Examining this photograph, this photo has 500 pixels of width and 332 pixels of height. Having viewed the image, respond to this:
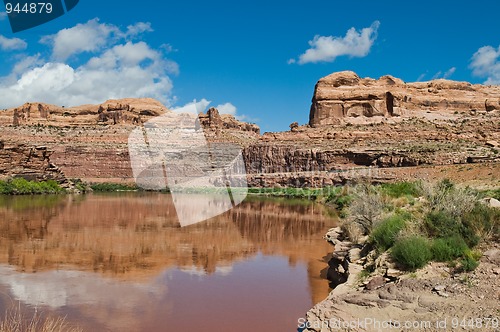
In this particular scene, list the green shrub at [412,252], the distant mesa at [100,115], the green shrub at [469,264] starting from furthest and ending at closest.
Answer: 1. the distant mesa at [100,115]
2. the green shrub at [412,252]
3. the green shrub at [469,264]

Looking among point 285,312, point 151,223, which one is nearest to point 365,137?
point 151,223

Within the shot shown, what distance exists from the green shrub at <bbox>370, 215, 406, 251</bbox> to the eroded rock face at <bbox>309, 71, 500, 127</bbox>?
58.5m

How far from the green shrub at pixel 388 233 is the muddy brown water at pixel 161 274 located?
5.31 ft

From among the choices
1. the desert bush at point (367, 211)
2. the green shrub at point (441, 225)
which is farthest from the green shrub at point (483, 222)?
the desert bush at point (367, 211)

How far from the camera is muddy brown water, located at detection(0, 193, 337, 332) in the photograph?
758 cm

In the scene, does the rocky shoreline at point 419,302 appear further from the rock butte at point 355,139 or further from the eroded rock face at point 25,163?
the eroded rock face at point 25,163

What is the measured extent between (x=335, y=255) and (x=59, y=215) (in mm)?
17978

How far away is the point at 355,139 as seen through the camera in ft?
187

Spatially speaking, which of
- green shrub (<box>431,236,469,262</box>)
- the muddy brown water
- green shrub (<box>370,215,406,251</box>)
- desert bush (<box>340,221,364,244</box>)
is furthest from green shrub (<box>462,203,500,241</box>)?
desert bush (<box>340,221,364,244</box>)

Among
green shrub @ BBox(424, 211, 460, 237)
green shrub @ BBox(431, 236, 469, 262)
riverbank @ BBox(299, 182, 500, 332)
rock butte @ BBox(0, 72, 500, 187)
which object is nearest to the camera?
riverbank @ BBox(299, 182, 500, 332)

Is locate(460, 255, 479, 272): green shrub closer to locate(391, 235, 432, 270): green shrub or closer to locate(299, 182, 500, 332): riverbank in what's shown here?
locate(299, 182, 500, 332): riverbank

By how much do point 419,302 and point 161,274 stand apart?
258 inches

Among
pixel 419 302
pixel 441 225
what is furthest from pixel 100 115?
pixel 419 302

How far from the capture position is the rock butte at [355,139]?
1832 inches
